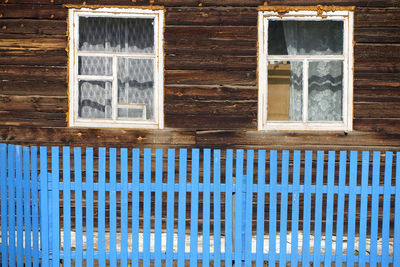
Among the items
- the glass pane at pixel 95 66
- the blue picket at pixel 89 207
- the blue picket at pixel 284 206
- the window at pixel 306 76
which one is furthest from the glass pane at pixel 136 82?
the blue picket at pixel 284 206

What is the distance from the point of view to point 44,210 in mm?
4105

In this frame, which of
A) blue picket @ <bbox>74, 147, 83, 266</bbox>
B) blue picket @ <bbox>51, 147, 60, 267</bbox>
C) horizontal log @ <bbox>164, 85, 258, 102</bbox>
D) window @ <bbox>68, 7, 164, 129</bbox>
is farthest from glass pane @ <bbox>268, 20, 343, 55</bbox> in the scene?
blue picket @ <bbox>51, 147, 60, 267</bbox>

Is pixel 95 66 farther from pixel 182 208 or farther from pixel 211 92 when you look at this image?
pixel 182 208

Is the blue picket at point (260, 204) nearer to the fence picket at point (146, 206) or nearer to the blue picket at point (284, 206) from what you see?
the blue picket at point (284, 206)

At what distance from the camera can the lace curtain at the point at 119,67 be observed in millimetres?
6215

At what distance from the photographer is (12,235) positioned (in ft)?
14.0

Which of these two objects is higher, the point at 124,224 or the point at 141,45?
the point at 141,45

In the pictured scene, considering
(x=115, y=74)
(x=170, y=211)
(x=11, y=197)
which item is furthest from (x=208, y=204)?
(x=115, y=74)

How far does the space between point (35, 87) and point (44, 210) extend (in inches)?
100

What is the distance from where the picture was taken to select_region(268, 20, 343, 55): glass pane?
620 cm

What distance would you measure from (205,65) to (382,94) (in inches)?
97.7

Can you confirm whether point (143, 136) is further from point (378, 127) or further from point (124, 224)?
point (378, 127)

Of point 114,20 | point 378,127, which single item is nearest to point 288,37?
point 378,127

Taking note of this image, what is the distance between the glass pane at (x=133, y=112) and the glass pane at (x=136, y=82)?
0.20 feet
